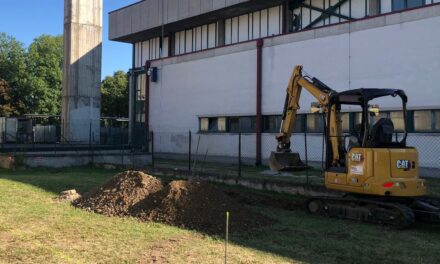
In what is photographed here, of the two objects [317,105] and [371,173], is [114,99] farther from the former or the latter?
[371,173]

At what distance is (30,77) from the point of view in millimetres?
61594

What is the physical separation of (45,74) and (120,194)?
55.6 m

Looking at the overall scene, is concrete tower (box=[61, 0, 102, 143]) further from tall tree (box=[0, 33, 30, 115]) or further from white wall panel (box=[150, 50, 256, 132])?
tall tree (box=[0, 33, 30, 115])

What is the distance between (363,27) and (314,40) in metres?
2.86

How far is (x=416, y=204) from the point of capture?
1121 centimetres

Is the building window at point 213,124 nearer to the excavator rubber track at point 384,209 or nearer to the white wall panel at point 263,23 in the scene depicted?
the white wall panel at point 263,23

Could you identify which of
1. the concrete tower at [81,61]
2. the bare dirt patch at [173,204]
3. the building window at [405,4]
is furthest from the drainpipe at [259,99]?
the bare dirt patch at [173,204]

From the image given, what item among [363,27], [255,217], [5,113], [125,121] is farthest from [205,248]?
[5,113]

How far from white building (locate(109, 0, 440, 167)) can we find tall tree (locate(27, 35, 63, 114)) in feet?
78.3

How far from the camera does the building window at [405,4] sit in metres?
22.8

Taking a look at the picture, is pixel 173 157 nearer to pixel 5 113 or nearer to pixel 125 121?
pixel 125 121

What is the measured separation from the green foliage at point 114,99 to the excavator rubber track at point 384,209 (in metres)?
60.8

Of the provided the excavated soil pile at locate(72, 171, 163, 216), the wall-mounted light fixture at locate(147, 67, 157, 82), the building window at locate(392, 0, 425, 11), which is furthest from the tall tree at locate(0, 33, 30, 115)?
the excavated soil pile at locate(72, 171, 163, 216)

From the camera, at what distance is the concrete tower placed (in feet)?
118
